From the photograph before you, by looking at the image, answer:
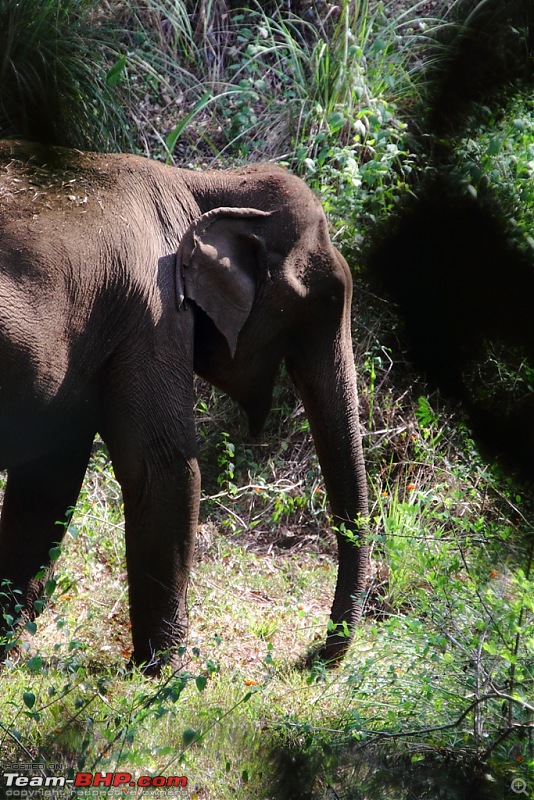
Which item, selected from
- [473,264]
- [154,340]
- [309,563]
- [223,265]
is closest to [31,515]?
[154,340]

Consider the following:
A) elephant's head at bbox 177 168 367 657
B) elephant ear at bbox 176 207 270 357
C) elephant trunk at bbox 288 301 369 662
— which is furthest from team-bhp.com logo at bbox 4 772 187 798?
elephant trunk at bbox 288 301 369 662

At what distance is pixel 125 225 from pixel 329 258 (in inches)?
43.1

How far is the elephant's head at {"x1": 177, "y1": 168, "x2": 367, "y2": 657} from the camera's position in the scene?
179 inches

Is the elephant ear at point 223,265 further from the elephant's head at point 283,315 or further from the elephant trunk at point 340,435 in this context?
the elephant trunk at point 340,435

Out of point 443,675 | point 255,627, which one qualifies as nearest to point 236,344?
point 255,627

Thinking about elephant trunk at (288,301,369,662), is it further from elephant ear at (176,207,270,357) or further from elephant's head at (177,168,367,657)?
elephant ear at (176,207,270,357)

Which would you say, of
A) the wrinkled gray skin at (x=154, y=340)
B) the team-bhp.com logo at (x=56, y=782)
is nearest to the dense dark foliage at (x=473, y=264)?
the team-bhp.com logo at (x=56, y=782)

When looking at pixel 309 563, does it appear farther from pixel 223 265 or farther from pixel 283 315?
pixel 223 265

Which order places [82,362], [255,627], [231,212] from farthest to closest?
[255,627]
[231,212]
[82,362]

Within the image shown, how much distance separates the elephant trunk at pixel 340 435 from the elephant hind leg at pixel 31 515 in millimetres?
1142

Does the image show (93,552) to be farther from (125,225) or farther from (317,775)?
(317,775)

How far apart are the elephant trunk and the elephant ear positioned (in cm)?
54

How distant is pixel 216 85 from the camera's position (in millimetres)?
9383

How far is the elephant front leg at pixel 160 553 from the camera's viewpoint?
176 inches
